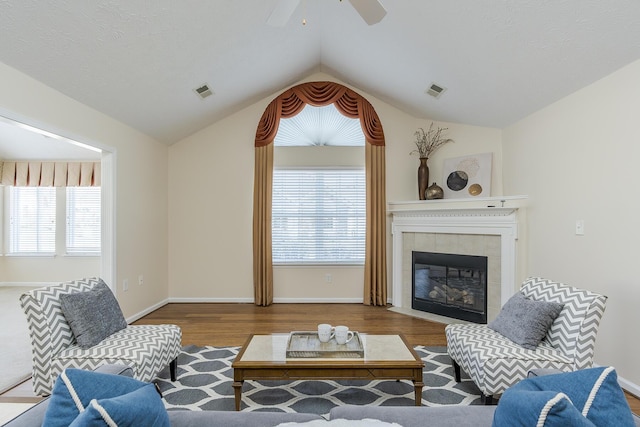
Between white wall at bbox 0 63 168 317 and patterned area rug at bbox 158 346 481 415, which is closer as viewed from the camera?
patterned area rug at bbox 158 346 481 415

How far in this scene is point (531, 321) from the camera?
Result: 7.32 feet

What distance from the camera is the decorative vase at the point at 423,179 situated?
4.60 m

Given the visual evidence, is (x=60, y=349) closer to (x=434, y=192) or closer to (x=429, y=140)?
(x=434, y=192)

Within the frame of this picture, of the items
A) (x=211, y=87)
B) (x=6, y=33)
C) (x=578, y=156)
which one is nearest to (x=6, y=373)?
(x=6, y=33)

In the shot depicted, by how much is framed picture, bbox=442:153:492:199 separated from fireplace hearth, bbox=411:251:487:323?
0.83 m

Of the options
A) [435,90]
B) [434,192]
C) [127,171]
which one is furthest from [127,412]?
[434,192]

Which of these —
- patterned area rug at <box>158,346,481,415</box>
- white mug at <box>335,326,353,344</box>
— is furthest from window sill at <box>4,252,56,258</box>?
white mug at <box>335,326,353,344</box>

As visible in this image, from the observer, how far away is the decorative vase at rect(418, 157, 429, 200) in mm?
4602

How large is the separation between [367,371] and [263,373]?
627mm

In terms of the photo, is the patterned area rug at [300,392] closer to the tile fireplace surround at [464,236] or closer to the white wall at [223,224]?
the tile fireplace surround at [464,236]

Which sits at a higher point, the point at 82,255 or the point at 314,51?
the point at 314,51

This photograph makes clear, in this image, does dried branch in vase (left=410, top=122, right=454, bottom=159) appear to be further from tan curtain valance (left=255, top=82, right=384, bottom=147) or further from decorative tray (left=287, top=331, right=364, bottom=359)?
decorative tray (left=287, top=331, right=364, bottom=359)

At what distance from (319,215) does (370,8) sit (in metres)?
3.32

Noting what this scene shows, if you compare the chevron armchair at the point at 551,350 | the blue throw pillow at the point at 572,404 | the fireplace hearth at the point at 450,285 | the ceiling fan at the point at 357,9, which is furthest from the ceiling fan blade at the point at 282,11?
the fireplace hearth at the point at 450,285
